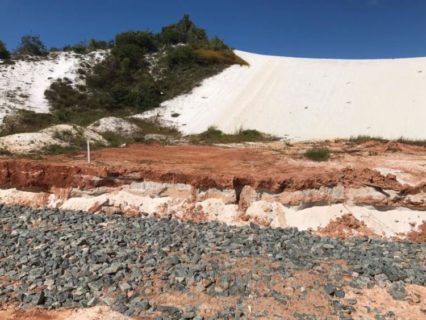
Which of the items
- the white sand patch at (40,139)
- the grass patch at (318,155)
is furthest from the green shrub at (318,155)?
the white sand patch at (40,139)

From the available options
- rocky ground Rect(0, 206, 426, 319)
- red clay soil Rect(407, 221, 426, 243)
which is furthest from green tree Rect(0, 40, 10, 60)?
red clay soil Rect(407, 221, 426, 243)

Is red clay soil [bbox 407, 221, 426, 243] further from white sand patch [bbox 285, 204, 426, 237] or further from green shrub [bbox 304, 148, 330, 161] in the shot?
green shrub [bbox 304, 148, 330, 161]

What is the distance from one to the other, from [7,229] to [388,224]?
8728 mm

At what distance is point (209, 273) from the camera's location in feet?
22.1

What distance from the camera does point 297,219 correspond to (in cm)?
959

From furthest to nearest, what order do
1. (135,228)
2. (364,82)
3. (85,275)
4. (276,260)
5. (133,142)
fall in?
1. (364,82)
2. (133,142)
3. (135,228)
4. (276,260)
5. (85,275)

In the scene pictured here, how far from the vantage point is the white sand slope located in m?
21.6

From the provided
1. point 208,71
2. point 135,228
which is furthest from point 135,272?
point 208,71

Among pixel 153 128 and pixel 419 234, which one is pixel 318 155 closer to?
pixel 419 234

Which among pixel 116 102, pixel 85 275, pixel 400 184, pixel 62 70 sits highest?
pixel 62 70

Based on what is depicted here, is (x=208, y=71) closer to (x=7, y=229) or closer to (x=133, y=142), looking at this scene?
(x=133, y=142)

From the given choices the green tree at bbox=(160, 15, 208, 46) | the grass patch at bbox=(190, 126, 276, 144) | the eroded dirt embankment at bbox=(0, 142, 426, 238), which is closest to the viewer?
the eroded dirt embankment at bbox=(0, 142, 426, 238)

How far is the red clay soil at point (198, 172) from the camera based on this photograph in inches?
388

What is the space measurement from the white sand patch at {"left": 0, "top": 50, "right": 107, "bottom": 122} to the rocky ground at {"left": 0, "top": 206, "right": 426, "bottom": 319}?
1756 centimetres
